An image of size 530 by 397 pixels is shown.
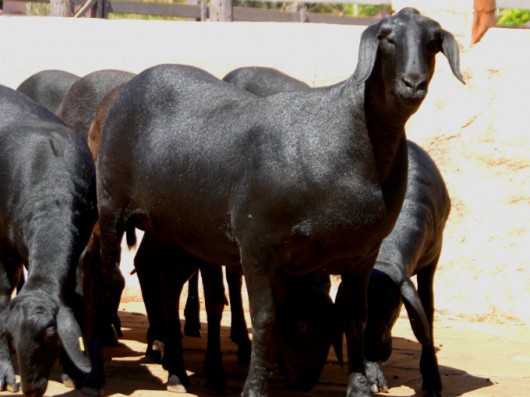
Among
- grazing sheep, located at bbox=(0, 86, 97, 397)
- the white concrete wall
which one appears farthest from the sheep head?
the white concrete wall

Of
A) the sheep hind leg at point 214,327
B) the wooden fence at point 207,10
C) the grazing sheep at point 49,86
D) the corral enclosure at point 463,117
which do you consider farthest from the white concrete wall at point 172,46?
the sheep hind leg at point 214,327

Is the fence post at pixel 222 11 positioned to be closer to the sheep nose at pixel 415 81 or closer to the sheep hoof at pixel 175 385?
A: the sheep hoof at pixel 175 385

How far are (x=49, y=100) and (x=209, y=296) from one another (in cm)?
377

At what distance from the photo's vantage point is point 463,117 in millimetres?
11039

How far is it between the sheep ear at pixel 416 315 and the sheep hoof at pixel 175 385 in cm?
153

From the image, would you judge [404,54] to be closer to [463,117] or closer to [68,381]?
[68,381]

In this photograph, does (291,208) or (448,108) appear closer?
(291,208)

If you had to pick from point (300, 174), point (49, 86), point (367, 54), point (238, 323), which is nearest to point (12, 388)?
point (238, 323)

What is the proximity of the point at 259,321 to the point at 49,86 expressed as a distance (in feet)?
16.5

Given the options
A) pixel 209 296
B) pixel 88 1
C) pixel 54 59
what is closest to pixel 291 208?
pixel 209 296

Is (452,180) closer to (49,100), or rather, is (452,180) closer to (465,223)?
(465,223)

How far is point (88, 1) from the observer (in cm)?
1526

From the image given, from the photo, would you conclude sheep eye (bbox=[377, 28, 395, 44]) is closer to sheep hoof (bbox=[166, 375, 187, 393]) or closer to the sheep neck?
the sheep neck

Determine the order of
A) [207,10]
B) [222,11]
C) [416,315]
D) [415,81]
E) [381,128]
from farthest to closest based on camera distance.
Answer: [207,10] < [222,11] < [416,315] < [381,128] < [415,81]
